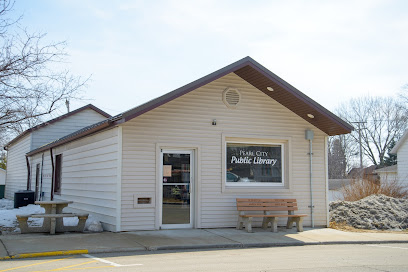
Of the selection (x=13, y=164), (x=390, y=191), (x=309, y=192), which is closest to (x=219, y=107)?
(x=309, y=192)

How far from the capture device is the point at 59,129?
2452 centimetres

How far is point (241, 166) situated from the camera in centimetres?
1329

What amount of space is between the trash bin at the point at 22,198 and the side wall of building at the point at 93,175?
2847 mm

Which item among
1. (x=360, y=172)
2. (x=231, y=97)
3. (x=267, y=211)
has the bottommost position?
(x=267, y=211)

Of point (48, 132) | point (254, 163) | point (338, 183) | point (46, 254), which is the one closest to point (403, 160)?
point (338, 183)

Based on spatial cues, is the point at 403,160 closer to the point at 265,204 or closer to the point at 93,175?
the point at 265,204

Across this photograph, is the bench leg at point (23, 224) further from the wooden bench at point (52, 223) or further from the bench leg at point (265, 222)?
the bench leg at point (265, 222)

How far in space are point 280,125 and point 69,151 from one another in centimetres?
743

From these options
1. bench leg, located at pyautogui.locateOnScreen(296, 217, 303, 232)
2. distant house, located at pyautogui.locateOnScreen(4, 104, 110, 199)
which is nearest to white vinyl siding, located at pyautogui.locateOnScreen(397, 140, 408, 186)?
distant house, located at pyautogui.locateOnScreen(4, 104, 110, 199)

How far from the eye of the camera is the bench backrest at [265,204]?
40.9ft

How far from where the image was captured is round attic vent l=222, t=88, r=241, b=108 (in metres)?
13.1

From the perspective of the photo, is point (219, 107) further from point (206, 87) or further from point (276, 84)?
point (276, 84)

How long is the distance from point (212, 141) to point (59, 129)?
14.1 metres

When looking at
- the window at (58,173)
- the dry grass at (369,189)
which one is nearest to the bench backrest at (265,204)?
the dry grass at (369,189)
